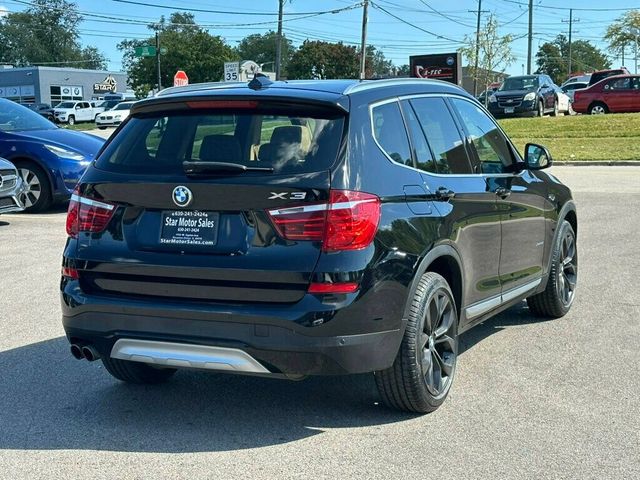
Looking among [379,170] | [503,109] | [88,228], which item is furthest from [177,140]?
[503,109]

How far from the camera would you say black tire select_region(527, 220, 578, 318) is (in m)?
6.64

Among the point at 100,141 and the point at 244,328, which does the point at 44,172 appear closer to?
the point at 100,141

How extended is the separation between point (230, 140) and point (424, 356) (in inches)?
61.4

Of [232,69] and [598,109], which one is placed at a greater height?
[232,69]

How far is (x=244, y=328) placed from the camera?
13.3 ft

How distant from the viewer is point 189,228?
4.22 m

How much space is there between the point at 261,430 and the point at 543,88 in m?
31.4

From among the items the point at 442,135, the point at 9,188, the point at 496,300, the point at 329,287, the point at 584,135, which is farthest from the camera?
the point at 584,135

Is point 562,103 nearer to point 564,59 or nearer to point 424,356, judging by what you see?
point 424,356

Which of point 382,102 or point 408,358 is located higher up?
point 382,102

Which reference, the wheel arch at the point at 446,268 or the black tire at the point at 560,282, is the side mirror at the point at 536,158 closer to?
the black tire at the point at 560,282

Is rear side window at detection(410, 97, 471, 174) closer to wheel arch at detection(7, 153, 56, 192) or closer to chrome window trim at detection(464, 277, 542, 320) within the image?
chrome window trim at detection(464, 277, 542, 320)

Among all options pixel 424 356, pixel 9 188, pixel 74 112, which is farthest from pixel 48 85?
pixel 424 356

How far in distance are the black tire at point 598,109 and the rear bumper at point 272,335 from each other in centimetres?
3069
